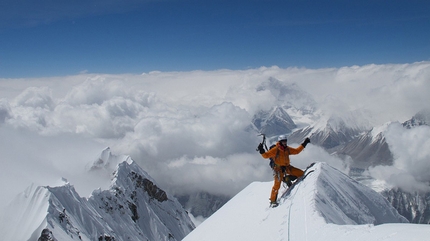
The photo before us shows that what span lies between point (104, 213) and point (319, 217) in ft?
311

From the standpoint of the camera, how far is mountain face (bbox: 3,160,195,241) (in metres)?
61.3

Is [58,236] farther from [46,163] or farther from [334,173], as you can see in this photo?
[46,163]

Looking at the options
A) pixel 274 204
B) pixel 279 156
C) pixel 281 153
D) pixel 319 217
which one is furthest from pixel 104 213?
pixel 319 217

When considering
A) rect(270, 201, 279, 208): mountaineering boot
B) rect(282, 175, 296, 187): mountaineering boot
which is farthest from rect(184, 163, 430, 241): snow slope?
rect(282, 175, 296, 187): mountaineering boot

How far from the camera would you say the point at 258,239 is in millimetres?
11664

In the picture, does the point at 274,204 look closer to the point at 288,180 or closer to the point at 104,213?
the point at 288,180

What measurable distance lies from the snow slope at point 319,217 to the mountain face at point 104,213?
170 ft

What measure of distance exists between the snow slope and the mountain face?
51957mm

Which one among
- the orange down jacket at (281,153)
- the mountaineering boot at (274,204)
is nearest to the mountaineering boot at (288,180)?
the orange down jacket at (281,153)

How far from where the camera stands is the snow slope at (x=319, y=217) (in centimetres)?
870

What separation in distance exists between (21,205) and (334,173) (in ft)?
241

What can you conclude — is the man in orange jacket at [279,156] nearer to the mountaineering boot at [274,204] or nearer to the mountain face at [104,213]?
the mountaineering boot at [274,204]

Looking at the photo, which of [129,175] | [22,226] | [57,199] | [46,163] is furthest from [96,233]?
[46,163]

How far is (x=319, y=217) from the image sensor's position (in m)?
10.6
